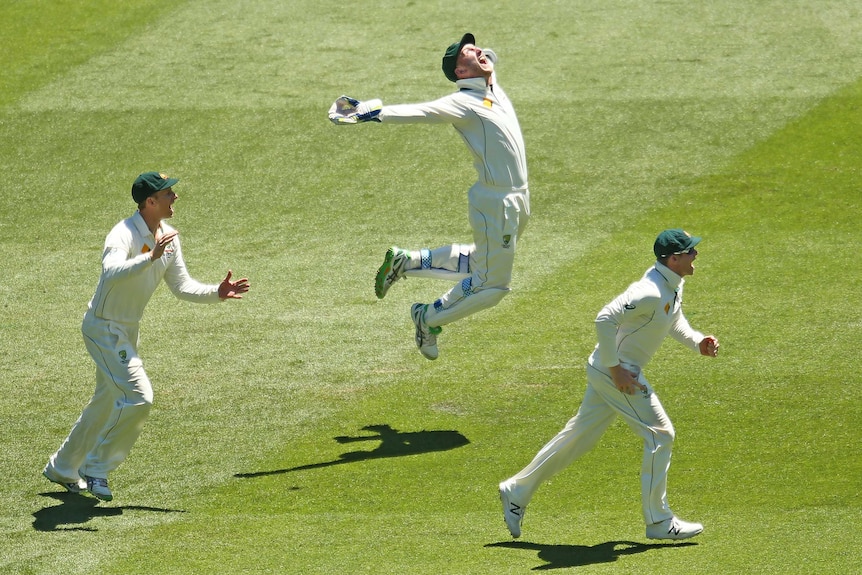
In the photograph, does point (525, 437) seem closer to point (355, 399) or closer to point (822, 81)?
point (355, 399)

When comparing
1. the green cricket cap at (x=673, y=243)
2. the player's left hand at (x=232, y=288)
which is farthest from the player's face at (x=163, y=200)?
the green cricket cap at (x=673, y=243)

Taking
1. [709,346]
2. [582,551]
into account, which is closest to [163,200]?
[582,551]

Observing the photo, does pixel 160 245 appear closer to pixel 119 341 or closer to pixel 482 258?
pixel 119 341

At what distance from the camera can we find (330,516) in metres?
8.96

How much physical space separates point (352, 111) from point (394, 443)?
2.67m

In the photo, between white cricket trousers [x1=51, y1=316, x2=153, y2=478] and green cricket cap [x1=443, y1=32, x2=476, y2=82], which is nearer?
white cricket trousers [x1=51, y1=316, x2=153, y2=478]

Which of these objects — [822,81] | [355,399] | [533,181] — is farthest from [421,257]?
[822,81]

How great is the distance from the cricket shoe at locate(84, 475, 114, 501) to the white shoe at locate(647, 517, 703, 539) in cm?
373

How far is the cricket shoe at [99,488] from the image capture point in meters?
8.96

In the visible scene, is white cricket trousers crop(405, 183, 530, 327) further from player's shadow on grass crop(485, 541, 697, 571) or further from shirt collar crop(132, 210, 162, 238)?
player's shadow on grass crop(485, 541, 697, 571)

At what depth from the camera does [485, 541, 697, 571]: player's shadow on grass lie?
26.0ft

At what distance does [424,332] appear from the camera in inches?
432

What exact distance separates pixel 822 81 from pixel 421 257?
9.47 m

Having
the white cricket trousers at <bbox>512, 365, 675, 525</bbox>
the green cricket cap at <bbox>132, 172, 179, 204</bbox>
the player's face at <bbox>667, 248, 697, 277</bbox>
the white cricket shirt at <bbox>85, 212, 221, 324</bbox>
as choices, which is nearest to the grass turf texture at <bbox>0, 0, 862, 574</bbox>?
the white cricket trousers at <bbox>512, 365, 675, 525</bbox>
